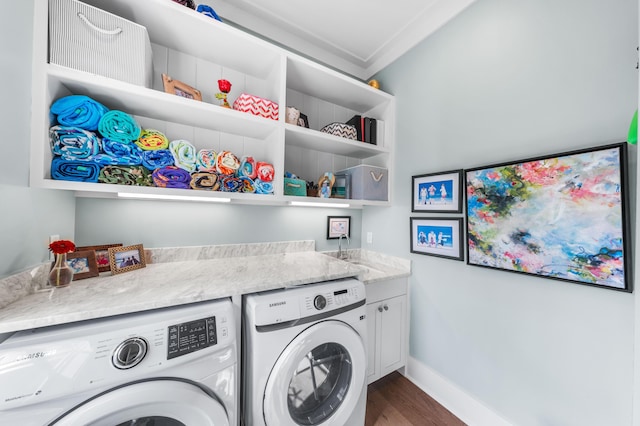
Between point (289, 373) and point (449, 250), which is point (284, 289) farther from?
point (449, 250)

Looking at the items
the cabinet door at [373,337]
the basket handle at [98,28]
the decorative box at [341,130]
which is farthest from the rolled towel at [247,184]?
the cabinet door at [373,337]

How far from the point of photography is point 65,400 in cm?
65

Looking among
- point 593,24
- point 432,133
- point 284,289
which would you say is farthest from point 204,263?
point 593,24

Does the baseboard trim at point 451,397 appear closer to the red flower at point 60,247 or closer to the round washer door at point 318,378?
the round washer door at point 318,378

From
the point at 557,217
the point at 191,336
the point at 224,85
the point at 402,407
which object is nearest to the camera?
the point at 191,336

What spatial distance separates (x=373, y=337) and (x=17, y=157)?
6.91 feet

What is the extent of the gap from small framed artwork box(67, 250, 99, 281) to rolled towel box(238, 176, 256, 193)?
2.75 ft

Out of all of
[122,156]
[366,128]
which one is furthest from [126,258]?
[366,128]

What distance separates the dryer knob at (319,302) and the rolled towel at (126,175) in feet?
3.68

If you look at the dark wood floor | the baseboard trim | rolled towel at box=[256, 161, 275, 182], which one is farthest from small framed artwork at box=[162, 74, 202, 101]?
the baseboard trim

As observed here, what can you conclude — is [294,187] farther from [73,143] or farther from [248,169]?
[73,143]

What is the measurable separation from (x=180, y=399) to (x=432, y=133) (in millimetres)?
2090

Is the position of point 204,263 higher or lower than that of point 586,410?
higher

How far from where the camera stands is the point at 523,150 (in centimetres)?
123
